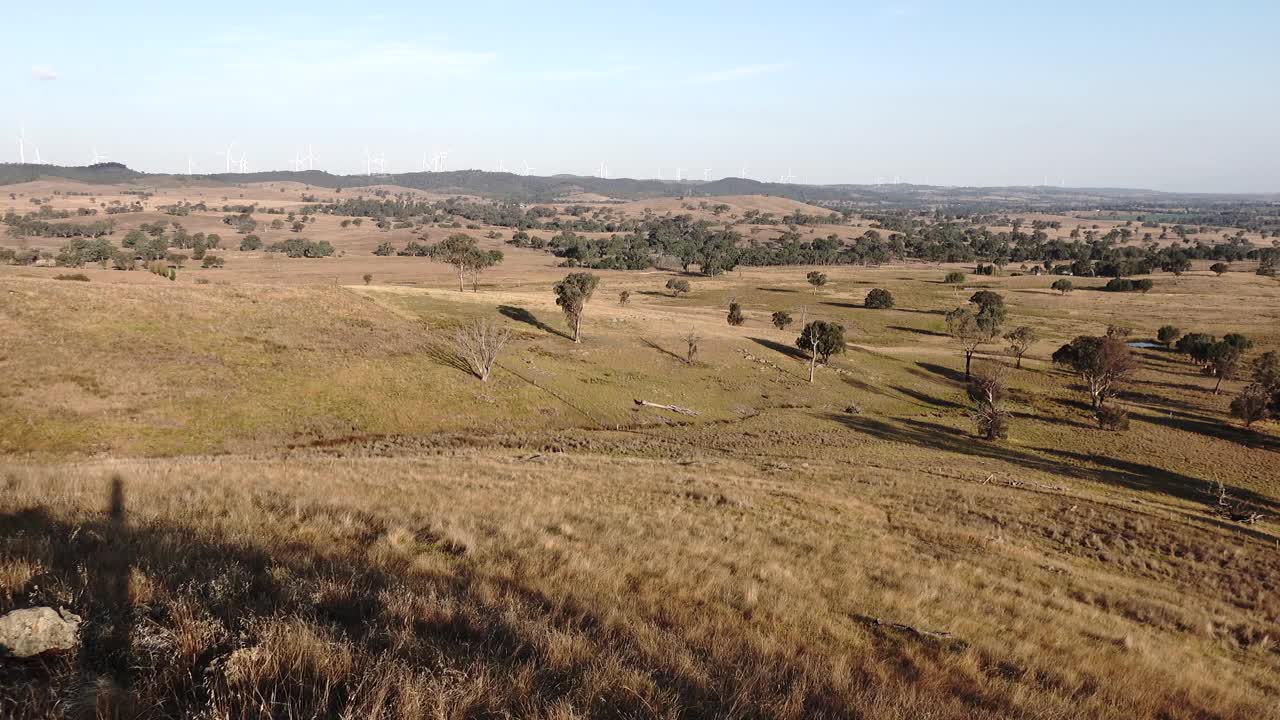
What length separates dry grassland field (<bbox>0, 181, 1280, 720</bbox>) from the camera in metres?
5.25

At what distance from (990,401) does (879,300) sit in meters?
66.3

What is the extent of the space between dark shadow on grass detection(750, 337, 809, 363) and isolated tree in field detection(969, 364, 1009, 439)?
17.4m

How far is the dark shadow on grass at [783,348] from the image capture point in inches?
2813

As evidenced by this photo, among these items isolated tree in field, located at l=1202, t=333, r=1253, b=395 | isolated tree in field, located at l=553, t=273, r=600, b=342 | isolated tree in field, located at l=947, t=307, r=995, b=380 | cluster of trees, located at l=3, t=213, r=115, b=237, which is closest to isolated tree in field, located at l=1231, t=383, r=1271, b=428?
isolated tree in field, located at l=1202, t=333, r=1253, b=395

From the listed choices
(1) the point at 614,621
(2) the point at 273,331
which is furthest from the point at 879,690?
(2) the point at 273,331

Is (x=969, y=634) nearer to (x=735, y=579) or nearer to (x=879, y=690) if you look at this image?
(x=735, y=579)

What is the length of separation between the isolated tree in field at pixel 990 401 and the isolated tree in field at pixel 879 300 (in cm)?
4452

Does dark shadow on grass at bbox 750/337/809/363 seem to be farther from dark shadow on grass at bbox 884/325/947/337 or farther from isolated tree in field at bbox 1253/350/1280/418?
isolated tree in field at bbox 1253/350/1280/418

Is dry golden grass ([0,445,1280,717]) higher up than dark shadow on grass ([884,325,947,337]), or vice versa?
dry golden grass ([0,445,1280,717])

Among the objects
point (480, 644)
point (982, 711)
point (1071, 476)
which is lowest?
point (1071, 476)

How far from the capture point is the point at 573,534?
42.2 ft

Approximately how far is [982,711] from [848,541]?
35.8ft

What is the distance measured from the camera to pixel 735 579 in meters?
10.7

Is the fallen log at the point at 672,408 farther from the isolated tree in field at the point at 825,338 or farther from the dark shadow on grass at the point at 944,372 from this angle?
the dark shadow on grass at the point at 944,372
